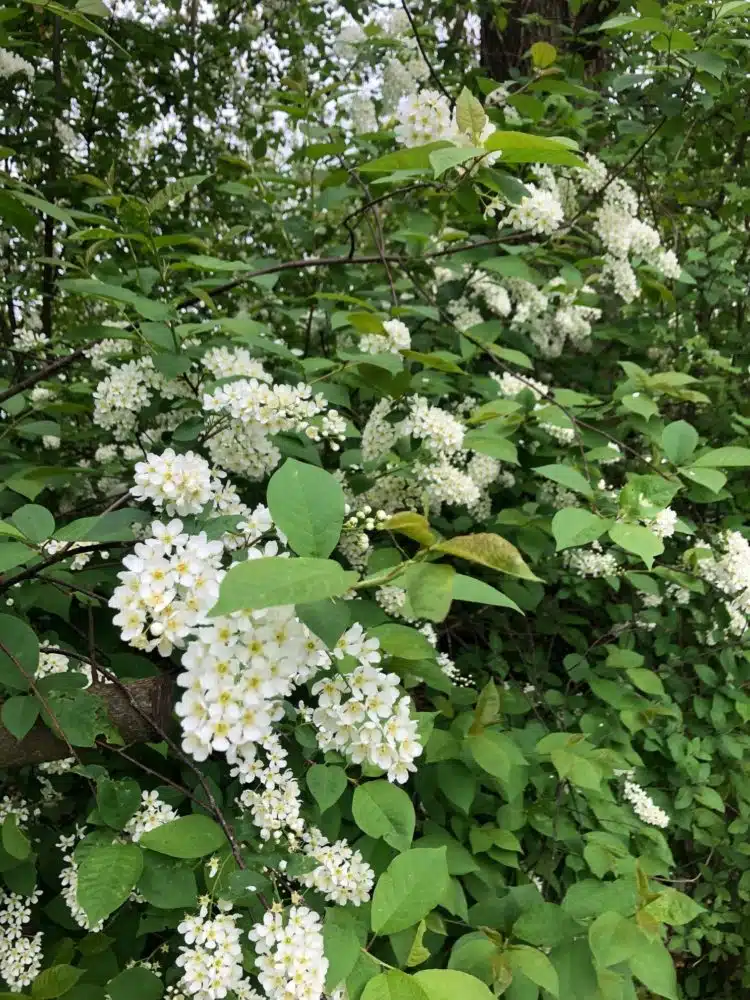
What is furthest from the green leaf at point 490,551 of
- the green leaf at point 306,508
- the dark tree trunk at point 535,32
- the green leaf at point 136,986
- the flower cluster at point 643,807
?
the dark tree trunk at point 535,32

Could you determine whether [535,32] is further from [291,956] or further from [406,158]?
[291,956]

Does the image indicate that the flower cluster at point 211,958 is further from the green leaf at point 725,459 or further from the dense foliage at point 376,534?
the green leaf at point 725,459

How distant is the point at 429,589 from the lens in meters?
0.87

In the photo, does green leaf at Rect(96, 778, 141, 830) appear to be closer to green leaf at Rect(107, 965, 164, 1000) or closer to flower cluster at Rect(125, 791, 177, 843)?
flower cluster at Rect(125, 791, 177, 843)

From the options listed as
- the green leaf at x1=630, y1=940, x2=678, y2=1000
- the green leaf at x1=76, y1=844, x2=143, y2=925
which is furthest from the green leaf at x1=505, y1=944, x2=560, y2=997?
the green leaf at x1=76, y1=844, x2=143, y2=925

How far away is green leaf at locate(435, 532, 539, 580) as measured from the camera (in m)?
0.85

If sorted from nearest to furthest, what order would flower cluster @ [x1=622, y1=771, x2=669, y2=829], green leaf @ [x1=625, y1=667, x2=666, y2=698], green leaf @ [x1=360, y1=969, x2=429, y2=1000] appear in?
green leaf @ [x1=360, y1=969, x2=429, y2=1000], flower cluster @ [x1=622, y1=771, x2=669, y2=829], green leaf @ [x1=625, y1=667, x2=666, y2=698]

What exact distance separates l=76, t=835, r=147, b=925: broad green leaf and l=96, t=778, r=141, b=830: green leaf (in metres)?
0.04

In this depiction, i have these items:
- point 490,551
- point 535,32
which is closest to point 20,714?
point 490,551

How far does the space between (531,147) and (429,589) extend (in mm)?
894

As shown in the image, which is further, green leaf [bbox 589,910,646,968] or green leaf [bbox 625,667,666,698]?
green leaf [bbox 625,667,666,698]

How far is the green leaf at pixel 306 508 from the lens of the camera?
0.89 m

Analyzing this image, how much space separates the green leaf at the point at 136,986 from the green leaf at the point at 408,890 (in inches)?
16.4

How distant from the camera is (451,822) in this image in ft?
5.44
